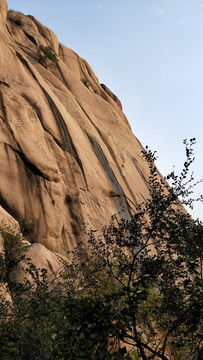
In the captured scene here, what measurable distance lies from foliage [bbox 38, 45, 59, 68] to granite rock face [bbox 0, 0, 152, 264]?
353 millimetres

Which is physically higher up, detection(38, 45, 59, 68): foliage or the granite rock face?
detection(38, 45, 59, 68): foliage

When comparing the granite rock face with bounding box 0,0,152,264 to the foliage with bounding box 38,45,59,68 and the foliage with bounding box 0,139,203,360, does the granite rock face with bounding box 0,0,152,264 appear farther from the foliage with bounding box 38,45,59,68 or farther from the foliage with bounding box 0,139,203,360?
the foliage with bounding box 0,139,203,360

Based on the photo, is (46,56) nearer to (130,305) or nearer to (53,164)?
(53,164)

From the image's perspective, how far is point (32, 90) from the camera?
21250 millimetres

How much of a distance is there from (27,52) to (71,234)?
21.1 meters

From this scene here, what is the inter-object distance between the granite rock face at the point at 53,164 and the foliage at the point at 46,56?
0.35 meters

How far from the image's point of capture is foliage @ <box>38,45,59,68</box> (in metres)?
30.8

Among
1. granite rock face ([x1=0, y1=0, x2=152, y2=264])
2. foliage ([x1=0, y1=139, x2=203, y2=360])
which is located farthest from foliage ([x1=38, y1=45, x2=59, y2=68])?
foliage ([x1=0, y1=139, x2=203, y2=360])

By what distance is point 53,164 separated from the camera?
1819 centimetres

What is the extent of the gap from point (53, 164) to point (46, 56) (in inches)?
685

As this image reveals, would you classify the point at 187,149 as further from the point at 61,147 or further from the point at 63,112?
the point at 63,112

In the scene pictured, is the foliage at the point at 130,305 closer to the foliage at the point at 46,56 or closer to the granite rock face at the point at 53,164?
the granite rock face at the point at 53,164

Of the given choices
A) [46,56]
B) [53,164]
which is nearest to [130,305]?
[53,164]

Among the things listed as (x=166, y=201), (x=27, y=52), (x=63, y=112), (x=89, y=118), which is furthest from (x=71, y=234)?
(x=27, y=52)
